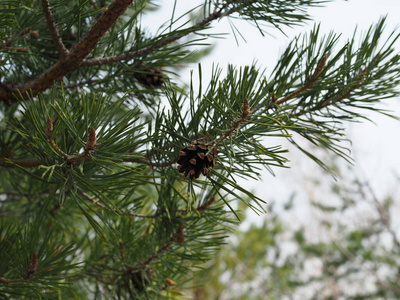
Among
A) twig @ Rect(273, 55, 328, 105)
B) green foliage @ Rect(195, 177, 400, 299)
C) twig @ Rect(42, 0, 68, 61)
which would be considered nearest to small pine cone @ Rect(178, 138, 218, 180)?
twig @ Rect(273, 55, 328, 105)

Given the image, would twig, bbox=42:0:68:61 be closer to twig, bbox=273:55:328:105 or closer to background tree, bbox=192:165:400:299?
twig, bbox=273:55:328:105

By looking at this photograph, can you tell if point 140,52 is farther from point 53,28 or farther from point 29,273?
point 29,273

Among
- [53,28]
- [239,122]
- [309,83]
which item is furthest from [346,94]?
[53,28]

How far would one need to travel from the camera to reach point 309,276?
6.71 metres

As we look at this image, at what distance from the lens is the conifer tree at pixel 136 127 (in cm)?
48

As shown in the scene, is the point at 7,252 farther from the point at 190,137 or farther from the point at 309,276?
the point at 309,276

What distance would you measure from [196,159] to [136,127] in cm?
9

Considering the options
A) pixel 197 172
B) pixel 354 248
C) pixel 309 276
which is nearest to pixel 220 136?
pixel 197 172

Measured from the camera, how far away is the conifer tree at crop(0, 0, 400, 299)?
48 centimetres

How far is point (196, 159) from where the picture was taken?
0.48 metres

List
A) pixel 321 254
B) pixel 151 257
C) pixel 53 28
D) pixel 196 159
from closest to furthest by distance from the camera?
pixel 196 159
pixel 53 28
pixel 151 257
pixel 321 254

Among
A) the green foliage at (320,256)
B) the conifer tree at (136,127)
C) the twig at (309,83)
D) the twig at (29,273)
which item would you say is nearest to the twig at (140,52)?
the conifer tree at (136,127)

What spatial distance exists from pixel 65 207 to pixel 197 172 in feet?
1.68

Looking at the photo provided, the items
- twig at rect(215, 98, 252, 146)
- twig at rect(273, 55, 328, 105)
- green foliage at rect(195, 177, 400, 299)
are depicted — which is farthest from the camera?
green foliage at rect(195, 177, 400, 299)
